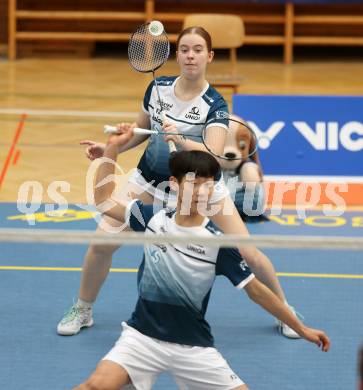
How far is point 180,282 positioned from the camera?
14.6 feet

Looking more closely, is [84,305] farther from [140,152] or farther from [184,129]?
[140,152]

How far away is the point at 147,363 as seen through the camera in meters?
4.35

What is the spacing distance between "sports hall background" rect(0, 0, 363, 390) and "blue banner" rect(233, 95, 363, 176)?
12 millimetres

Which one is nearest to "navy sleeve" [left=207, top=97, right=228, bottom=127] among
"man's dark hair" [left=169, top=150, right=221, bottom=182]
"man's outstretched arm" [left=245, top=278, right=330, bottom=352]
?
"man's dark hair" [left=169, top=150, right=221, bottom=182]

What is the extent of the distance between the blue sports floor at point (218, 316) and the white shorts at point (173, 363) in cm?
93

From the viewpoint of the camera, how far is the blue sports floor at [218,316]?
17.8 ft

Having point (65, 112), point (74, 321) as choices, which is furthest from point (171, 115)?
point (65, 112)

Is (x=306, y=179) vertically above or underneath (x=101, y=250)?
underneath

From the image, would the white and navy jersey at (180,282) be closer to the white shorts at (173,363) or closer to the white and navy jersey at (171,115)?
the white shorts at (173,363)

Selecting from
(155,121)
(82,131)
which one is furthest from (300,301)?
(82,131)

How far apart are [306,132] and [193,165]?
4602 mm

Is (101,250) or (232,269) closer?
(232,269)

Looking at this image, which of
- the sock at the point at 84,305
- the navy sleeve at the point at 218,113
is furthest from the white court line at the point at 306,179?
the navy sleeve at the point at 218,113

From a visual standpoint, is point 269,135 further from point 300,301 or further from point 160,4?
point 160,4
